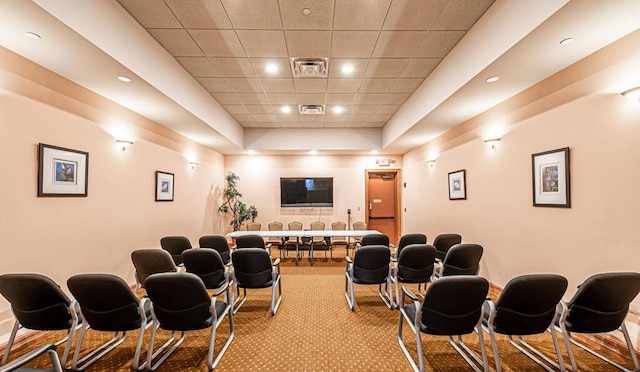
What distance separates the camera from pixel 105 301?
6.46 ft

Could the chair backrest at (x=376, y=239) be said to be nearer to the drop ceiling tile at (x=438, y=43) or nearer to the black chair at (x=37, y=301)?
the drop ceiling tile at (x=438, y=43)

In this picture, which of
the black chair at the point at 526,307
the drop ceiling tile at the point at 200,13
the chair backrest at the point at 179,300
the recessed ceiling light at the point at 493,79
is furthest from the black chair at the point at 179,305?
the recessed ceiling light at the point at 493,79

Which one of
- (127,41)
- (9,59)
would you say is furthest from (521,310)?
(9,59)

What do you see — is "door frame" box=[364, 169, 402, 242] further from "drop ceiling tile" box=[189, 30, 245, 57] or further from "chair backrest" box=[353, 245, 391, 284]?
"drop ceiling tile" box=[189, 30, 245, 57]

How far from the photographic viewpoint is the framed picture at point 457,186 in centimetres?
447

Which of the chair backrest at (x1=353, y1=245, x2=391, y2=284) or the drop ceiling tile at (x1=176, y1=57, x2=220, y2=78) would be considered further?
the drop ceiling tile at (x1=176, y1=57, x2=220, y2=78)

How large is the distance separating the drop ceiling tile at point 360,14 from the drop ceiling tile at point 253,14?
0.61 meters

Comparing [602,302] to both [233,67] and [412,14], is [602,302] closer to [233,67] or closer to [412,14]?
[412,14]

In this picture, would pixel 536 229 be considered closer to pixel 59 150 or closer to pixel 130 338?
pixel 130 338

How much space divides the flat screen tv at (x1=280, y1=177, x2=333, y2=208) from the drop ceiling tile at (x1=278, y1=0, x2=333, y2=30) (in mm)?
4991

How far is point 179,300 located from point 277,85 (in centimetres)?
333

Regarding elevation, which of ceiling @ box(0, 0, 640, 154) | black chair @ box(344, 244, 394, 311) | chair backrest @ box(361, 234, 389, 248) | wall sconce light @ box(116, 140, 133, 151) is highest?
ceiling @ box(0, 0, 640, 154)

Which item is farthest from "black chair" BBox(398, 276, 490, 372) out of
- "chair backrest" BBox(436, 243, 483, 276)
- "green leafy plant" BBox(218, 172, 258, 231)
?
"green leafy plant" BBox(218, 172, 258, 231)

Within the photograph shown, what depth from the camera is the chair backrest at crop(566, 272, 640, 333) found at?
1.81 m
